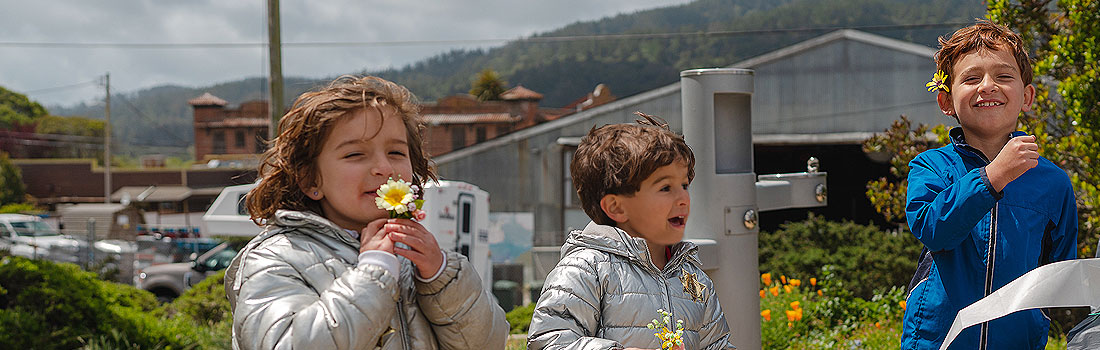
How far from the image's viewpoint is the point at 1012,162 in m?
2.35

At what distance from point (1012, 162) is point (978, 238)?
11.9 inches

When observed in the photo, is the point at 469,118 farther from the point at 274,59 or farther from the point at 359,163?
the point at 359,163

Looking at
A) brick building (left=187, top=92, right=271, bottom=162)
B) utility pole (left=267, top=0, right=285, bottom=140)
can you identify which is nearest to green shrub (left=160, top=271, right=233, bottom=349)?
utility pole (left=267, top=0, right=285, bottom=140)

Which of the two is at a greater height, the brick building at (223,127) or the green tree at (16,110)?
the green tree at (16,110)

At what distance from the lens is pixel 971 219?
2.41 m

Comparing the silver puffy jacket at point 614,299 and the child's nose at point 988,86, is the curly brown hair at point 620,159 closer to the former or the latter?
the silver puffy jacket at point 614,299

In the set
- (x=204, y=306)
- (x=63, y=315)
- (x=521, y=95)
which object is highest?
(x=521, y=95)

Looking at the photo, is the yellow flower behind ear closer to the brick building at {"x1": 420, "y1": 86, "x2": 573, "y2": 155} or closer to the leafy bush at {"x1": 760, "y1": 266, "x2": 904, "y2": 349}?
the leafy bush at {"x1": 760, "y1": 266, "x2": 904, "y2": 349}

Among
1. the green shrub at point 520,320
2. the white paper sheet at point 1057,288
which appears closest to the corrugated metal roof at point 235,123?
the green shrub at point 520,320

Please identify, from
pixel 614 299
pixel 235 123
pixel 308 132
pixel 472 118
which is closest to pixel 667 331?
pixel 614 299

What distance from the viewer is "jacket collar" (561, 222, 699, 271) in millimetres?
2553

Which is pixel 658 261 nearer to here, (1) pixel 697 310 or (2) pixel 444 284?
(1) pixel 697 310

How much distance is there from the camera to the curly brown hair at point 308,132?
2250 millimetres

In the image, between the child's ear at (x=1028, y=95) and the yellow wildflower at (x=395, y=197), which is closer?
the yellow wildflower at (x=395, y=197)
